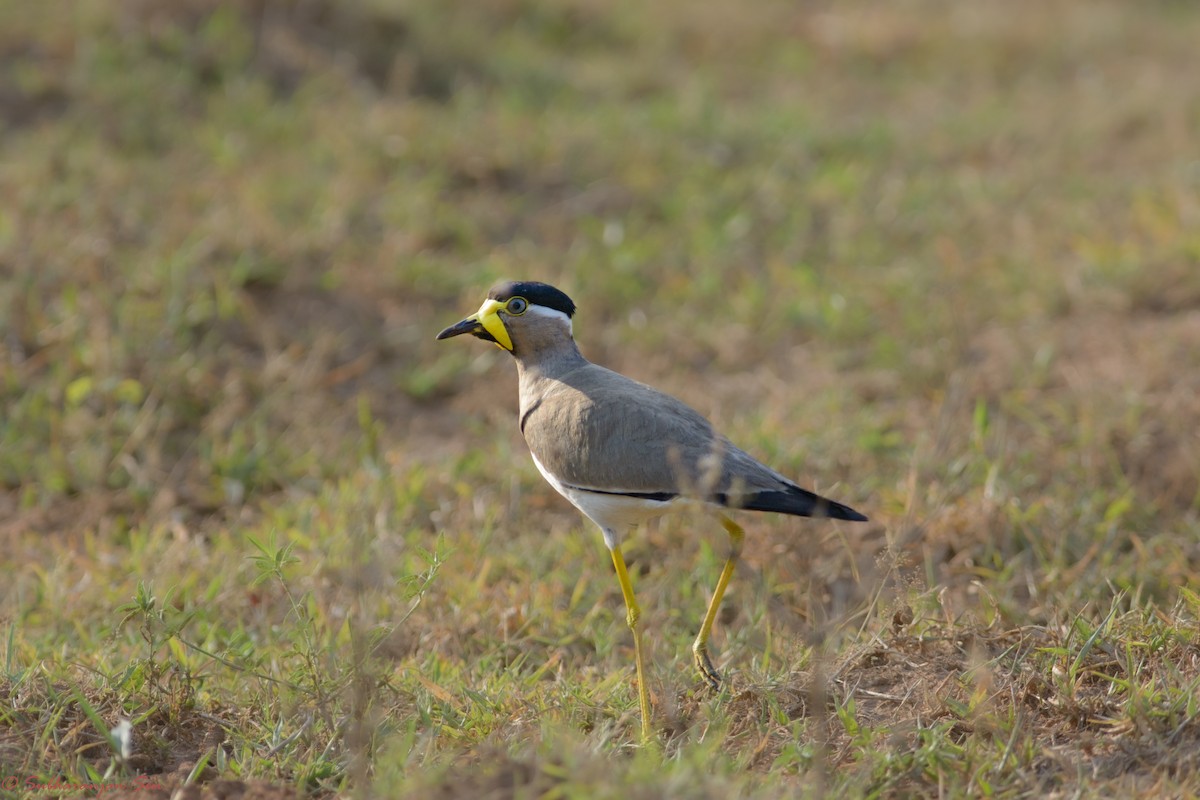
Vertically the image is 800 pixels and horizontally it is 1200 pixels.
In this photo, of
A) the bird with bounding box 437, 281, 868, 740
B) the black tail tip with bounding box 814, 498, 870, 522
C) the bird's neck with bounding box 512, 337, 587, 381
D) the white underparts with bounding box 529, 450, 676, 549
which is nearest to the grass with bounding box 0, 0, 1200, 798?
the black tail tip with bounding box 814, 498, 870, 522

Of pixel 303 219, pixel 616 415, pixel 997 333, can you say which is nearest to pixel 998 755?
pixel 616 415

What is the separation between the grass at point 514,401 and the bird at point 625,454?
1.00 feet

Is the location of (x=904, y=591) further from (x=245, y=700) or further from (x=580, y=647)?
(x=245, y=700)

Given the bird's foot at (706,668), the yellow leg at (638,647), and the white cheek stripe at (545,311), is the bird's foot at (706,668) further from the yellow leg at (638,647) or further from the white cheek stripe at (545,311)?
the white cheek stripe at (545,311)

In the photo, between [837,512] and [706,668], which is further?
[706,668]

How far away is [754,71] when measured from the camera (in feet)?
35.5

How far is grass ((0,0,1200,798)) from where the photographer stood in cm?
346

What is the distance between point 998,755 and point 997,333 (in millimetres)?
3625

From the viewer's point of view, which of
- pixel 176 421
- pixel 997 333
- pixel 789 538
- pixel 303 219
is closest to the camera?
pixel 789 538

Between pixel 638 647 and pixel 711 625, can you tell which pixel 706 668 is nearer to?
pixel 711 625

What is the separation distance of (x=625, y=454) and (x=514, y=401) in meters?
2.46

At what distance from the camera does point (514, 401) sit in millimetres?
6227

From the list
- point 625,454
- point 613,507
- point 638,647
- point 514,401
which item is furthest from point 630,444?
point 514,401

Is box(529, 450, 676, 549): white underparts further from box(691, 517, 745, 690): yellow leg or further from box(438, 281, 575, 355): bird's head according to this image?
box(438, 281, 575, 355): bird's head
